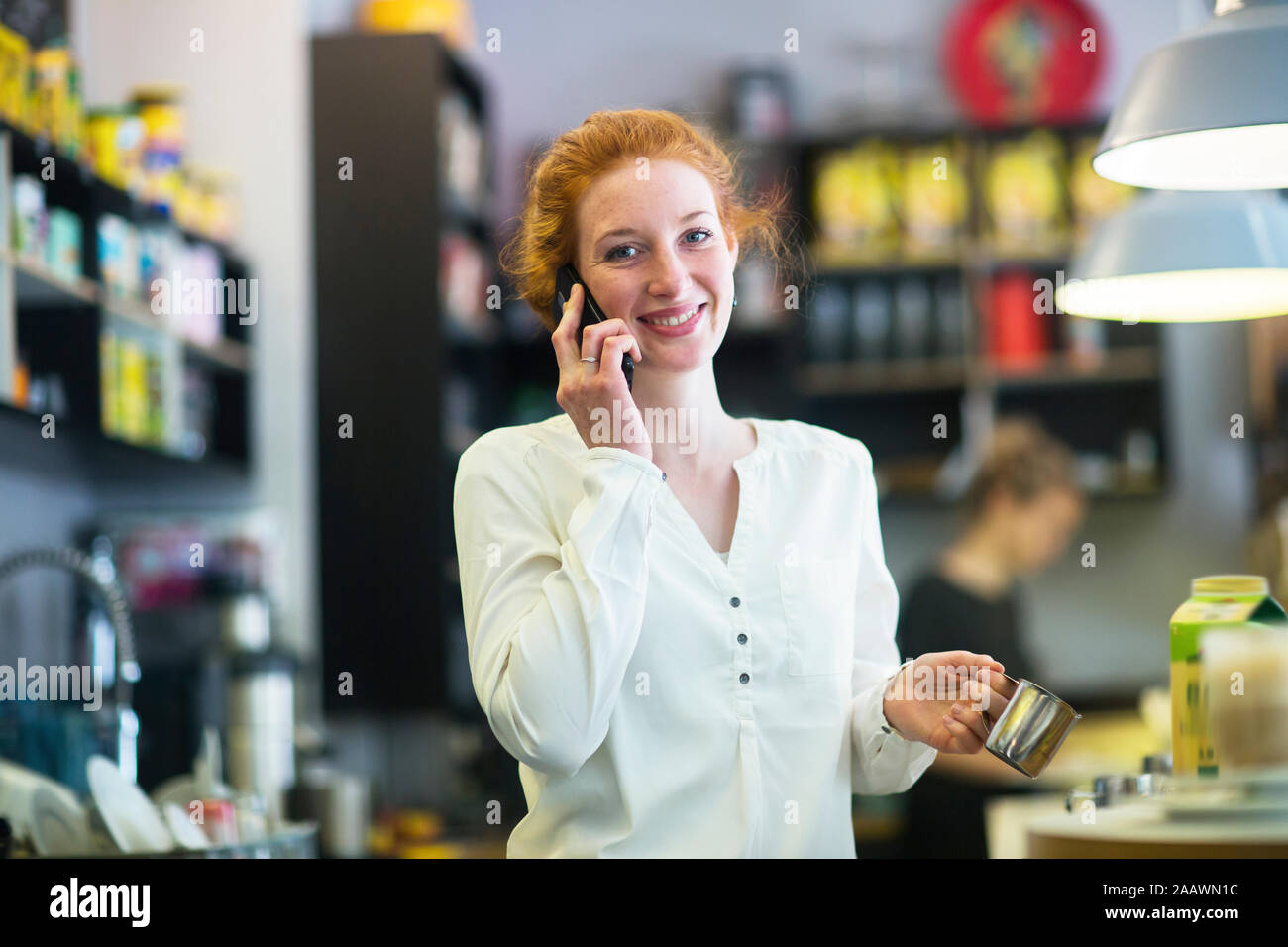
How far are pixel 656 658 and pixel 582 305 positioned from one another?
264 millimetres

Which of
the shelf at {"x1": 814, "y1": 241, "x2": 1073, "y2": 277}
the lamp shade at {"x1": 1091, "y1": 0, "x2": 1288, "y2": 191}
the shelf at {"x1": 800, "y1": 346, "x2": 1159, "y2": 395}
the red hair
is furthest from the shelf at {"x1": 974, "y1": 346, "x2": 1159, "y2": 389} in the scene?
the red hair

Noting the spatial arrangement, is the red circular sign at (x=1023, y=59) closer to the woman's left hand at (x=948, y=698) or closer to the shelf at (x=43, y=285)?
the shelf at (x=43, y=285)

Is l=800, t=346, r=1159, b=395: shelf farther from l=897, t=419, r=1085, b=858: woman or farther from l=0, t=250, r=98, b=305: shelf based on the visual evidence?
l=0, t=250, r=98, b=305: shelf

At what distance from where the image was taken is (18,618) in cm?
259

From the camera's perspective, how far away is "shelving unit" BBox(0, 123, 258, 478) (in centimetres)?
221

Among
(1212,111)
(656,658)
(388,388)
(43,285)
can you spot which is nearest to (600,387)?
(656,658)

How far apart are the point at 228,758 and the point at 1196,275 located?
1908 mm

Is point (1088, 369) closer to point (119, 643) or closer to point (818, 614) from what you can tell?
point (119, 643)

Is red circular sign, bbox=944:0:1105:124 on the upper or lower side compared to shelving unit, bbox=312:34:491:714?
upper

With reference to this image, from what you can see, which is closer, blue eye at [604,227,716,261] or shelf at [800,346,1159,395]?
blue eye at [604,227,716,261]

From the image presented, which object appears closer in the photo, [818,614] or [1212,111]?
[818,614]

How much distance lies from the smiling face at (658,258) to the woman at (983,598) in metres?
1.74

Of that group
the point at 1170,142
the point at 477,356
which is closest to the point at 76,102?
the point at 477,356

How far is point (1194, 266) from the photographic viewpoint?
5.19ft
